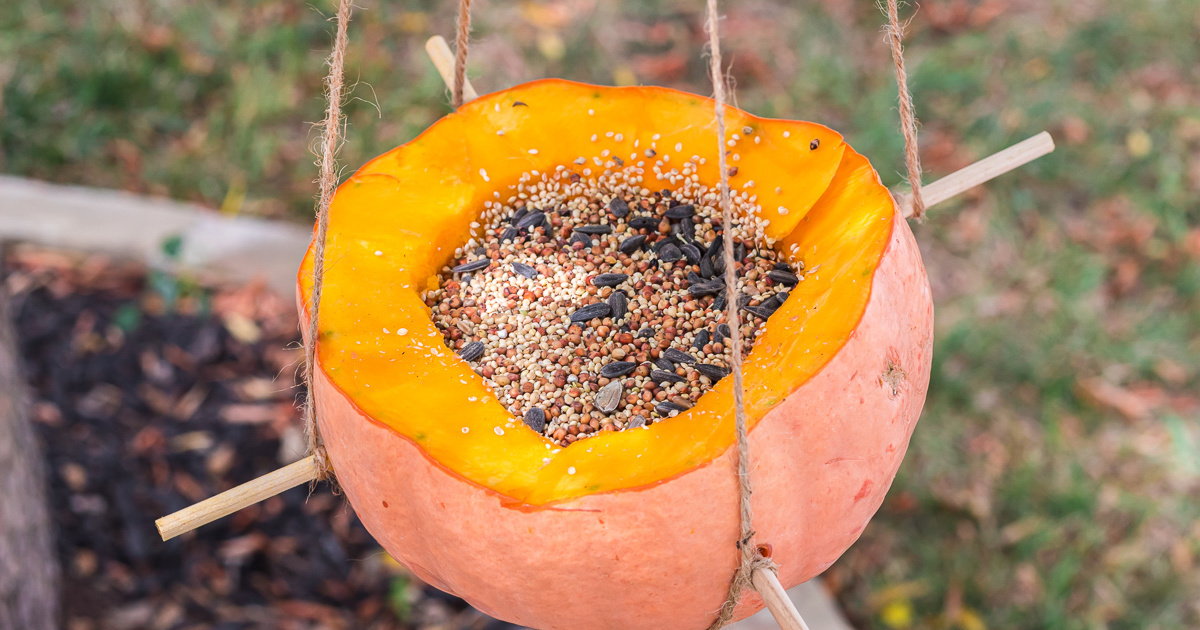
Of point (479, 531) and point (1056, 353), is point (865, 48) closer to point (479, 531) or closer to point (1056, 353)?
point (1056, 353)

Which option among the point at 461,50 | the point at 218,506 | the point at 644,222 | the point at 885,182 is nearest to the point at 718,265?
the point at 644,222

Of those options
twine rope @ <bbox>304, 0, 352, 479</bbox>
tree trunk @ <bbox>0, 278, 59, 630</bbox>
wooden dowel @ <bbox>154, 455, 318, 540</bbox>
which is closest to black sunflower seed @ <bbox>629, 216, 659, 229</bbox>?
twine rope @ <bbox>304, 0, 352, 479</bbox>

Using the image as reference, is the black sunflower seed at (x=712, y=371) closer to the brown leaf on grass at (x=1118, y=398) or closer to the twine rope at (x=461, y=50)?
the twine rope at (x=461, y=50)

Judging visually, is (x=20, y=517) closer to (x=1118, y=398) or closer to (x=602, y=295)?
(x=602, y=295)

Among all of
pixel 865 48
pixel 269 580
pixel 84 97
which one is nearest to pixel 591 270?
pixel 269 580

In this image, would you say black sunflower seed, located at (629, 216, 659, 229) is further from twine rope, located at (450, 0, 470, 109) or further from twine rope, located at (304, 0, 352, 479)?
twine rope, located at (304, 0, 352, 479)

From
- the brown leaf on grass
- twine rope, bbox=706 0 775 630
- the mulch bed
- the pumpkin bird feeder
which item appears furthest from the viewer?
the brown leaf on grass
